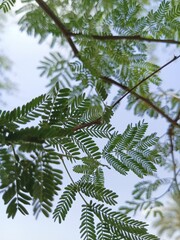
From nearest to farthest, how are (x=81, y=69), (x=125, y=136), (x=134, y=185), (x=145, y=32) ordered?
1. (x=125, y=136)
2. (x=81, y=69)
3. (x=145, y=32)
4. (x=134, y=185)

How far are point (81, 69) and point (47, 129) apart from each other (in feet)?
2.35

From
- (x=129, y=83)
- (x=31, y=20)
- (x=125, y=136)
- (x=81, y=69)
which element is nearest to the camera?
(x=125, y=136)

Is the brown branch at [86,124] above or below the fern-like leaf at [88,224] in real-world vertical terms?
above

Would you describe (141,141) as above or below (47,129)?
above

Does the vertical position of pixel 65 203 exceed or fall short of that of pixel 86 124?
it falls short

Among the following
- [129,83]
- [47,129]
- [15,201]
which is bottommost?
[15,201]

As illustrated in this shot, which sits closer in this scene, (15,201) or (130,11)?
(15,201)

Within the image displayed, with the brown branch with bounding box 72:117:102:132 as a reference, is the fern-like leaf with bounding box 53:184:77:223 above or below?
below

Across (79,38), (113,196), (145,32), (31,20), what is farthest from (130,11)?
(113,196)

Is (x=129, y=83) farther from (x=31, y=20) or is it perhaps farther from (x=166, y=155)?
(x=166, y=155)

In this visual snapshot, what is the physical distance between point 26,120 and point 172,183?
58.1 inches

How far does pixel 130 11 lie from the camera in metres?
1.41

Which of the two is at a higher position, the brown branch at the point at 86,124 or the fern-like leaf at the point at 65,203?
the brown branch at the point at 86,124

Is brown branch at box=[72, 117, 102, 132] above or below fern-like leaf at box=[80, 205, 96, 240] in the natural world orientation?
above
